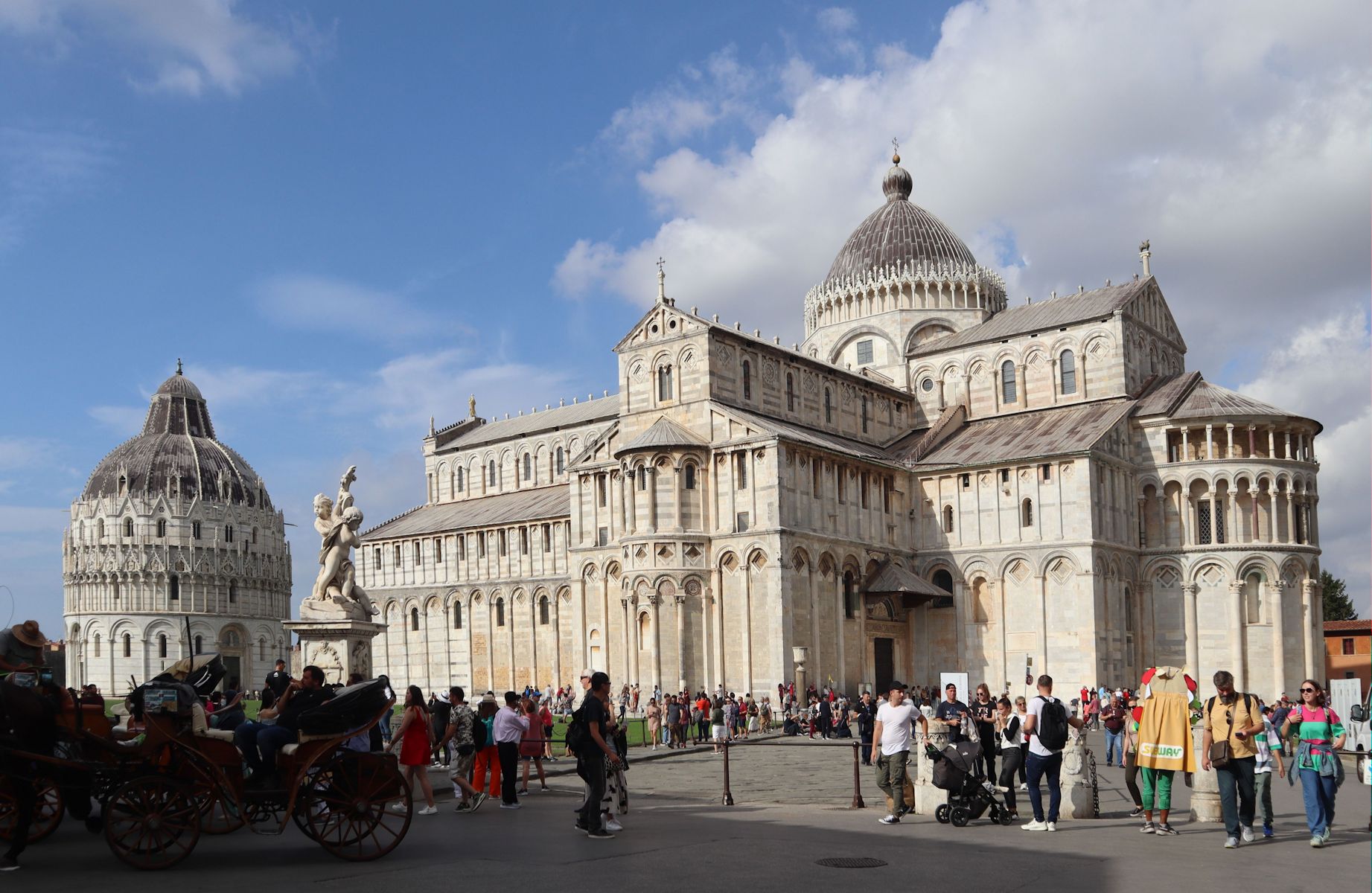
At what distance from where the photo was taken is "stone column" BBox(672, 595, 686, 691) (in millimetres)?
49781

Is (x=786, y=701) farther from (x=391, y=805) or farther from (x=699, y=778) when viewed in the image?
(x=391, y=805)

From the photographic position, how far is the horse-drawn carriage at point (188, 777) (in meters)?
12.8

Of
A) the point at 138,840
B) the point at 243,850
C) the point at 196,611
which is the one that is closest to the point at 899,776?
the point at 243,850

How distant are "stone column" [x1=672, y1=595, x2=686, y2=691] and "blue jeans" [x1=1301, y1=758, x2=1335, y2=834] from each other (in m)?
36.1

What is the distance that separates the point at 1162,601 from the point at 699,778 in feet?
114

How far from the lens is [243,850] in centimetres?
1430

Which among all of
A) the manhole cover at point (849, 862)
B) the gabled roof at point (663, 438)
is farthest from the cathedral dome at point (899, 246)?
the manhole cover at point (849, 862)

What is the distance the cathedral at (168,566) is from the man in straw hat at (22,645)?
338ft

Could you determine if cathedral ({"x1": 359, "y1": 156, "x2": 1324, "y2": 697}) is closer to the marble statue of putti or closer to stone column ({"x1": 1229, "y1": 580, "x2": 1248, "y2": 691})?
stone column ({"x1": 1229, "y1": 580, "x2": 1248, "y2": 691})

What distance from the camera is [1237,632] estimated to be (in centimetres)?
5312

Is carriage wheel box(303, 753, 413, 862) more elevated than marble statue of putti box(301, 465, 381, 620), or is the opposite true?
marble statue of putti box(301, 465, 381, 620)

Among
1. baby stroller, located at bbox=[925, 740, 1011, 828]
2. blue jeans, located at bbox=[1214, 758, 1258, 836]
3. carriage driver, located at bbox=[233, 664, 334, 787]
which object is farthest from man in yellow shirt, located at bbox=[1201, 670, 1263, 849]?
carriage driver, located at bbox=[233, 664, 334, 787]

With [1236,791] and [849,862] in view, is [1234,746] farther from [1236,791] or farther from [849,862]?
[849,862]

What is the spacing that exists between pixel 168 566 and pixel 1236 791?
117 m
